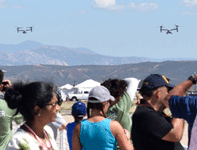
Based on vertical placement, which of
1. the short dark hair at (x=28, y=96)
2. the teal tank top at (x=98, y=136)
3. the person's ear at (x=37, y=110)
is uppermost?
the short dark hair at (x=28, y=96)

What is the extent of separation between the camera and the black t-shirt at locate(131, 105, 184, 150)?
343cm

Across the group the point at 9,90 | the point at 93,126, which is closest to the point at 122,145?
the point at 93,126

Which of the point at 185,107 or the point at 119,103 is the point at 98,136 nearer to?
the point at 185,107

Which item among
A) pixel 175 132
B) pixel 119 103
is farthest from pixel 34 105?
pixel 119 103

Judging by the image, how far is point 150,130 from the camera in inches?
136

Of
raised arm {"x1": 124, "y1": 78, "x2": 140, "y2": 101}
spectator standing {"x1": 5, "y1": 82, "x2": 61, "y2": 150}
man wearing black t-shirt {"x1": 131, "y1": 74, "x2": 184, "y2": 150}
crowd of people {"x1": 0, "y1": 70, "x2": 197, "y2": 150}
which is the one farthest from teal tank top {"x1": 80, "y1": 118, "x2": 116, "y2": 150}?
raised arm {"x1": 124, "y1": 78, "x2": 140, "y2": 101}

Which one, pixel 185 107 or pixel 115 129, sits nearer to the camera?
pixel 185 107

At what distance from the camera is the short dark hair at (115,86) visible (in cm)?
477

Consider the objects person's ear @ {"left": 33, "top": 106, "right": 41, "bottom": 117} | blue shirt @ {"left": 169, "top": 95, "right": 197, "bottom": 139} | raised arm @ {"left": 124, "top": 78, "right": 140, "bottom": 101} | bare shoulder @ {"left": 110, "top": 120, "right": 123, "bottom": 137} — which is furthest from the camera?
raised arm @ {"left": 124, "top": 78, "right": 140, "bottom": 101}

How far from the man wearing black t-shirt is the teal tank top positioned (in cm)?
22

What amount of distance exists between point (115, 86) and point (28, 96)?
6.24 feet

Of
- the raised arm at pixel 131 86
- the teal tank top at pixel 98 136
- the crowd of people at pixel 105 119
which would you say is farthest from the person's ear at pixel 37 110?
the raised arm at pixel 131 86

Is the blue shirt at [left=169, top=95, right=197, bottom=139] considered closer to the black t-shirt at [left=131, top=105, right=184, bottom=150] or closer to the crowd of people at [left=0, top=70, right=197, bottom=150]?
the crowd of people at [left=0, top=70, right=197, bottom=150]

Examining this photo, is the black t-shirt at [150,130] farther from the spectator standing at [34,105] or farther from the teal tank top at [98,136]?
the spectator standing at [34,105]
